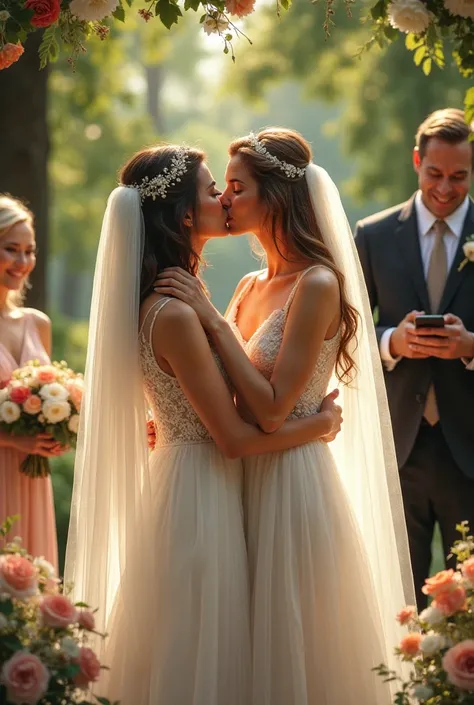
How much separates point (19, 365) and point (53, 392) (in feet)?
1.47

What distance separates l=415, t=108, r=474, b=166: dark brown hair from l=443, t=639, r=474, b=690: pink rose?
287cm

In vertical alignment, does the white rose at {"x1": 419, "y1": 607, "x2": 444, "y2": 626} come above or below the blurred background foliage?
below

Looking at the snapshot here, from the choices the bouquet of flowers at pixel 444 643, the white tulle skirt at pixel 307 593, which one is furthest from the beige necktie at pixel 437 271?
the bouquet of flowers at pixel 444 643

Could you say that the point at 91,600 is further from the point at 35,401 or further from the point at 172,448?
the point at 35,401

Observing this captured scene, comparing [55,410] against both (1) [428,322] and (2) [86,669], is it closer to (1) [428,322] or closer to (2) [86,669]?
(1) [428,322]

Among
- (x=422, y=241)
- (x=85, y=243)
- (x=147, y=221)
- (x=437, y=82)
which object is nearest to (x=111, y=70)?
(x=437, y=82)

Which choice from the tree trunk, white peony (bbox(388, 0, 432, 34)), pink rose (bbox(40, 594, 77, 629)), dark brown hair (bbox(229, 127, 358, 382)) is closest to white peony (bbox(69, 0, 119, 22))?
dark brown hair (bbox(229, 127, 358, 382))

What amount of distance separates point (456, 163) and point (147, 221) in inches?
75.6

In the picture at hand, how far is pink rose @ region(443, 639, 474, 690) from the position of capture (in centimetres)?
337

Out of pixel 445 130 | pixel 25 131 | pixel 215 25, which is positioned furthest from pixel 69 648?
pixel 25 131

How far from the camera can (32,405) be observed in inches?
217

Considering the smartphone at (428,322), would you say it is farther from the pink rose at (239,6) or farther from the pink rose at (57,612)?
the pink rose at (57,612)

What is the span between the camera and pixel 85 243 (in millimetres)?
21672

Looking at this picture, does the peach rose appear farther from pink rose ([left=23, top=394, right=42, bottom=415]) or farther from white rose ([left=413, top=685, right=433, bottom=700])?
pink rose ([left=23, top=394, right=42, bottom=415])
